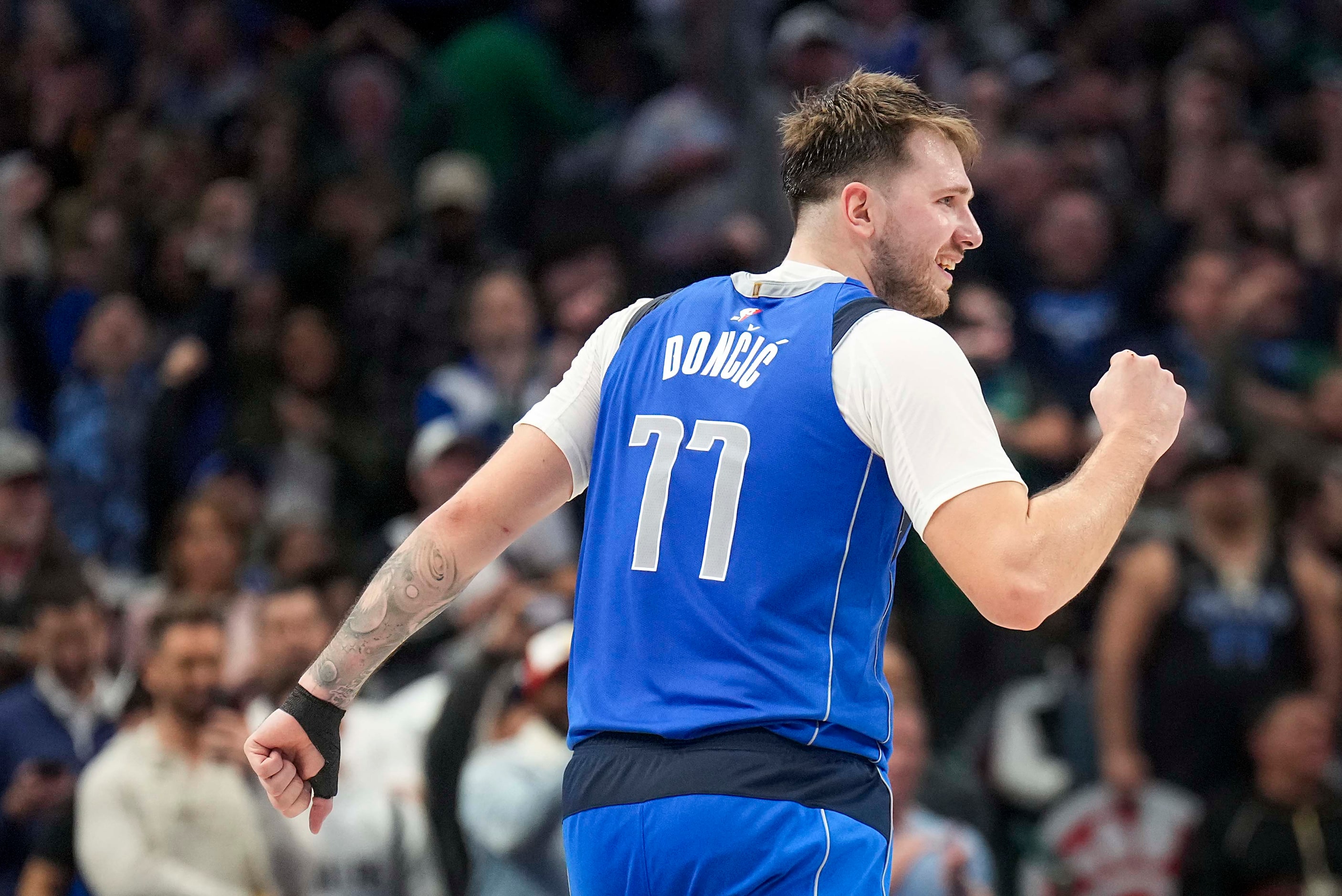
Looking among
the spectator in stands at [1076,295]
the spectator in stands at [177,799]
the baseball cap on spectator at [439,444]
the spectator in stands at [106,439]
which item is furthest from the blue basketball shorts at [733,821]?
the spectator in stands at [106,439]

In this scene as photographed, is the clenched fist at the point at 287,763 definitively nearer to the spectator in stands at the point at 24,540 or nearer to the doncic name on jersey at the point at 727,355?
the doncic name on jersey at the point at 727,355

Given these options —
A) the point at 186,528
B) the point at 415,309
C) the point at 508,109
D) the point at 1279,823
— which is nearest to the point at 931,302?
the point at 1279,823

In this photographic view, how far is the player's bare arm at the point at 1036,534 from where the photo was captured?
2930 millimetres

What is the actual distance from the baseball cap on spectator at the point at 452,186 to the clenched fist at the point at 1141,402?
769 centimetres

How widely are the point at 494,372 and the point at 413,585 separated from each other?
5.93 m

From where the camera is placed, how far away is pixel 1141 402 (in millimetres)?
3219

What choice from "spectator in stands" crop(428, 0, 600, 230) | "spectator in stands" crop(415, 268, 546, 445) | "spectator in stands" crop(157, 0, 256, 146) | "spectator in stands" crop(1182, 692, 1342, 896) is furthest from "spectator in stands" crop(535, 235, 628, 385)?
"spectator in stands" crop(157, 0, 256, 146)

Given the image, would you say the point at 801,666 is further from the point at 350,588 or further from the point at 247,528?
the point at 247,528

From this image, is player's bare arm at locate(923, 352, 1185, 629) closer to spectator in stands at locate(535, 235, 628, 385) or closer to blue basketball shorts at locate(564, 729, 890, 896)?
blue basketball shorts at locate(564, 729, 890, 896)

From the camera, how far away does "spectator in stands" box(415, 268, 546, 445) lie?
9.28 metres

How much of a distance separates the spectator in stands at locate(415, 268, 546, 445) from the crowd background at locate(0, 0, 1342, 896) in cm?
3

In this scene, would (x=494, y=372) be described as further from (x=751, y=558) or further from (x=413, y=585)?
(x=751, y=558)

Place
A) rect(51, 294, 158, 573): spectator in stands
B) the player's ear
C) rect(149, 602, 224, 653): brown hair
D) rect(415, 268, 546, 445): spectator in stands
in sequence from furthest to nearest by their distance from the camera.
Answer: rect(51, 294, 158, 573): spectator in stands < rect(415, 268, 546, 445): spectator in stands < rect(149, 602, 224, 653): brown hair < the player's ear

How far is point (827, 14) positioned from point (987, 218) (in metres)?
2.54
